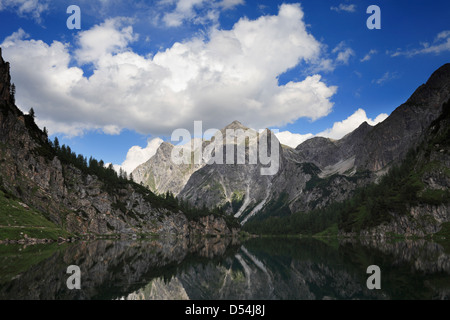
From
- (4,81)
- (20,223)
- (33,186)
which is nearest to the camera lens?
(20,223)

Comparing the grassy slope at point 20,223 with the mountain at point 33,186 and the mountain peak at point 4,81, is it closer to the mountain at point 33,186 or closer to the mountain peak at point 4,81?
the mountain at point 33,186

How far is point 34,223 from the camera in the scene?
11256 cm

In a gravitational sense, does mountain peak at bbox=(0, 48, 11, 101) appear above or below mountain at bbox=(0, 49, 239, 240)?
above

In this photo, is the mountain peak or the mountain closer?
the mountain

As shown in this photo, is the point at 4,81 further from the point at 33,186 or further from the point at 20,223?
the point at 20,223

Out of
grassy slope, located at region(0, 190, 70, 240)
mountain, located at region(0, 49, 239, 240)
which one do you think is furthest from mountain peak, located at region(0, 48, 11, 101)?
grassy slope, located at region(0, 190, 70, 240)

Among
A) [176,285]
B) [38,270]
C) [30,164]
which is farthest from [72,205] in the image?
[176,285]

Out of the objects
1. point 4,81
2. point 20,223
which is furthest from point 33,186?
point 4,81

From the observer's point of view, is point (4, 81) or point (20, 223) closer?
point (20, 223)

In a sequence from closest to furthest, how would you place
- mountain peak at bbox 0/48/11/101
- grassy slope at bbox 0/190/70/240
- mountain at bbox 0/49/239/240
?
grassy slope at bbox 0/190/70/240
mountain at bbox 0/49/239/240
mountain peak at bbox 0/48/11/101

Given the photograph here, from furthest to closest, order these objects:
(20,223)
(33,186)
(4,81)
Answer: (4,81), (33,186), (20,223)

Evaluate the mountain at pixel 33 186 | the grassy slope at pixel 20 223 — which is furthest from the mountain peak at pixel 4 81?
the grassy slope at pixel 20 223

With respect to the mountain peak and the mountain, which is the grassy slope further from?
the mountain peak
